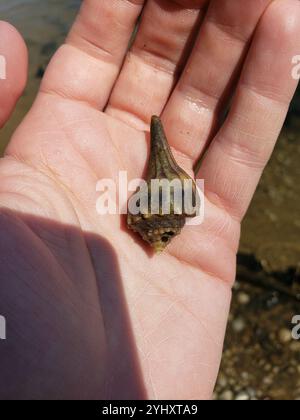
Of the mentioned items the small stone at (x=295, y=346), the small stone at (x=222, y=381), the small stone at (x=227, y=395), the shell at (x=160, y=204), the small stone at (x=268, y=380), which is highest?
the shell at (x=160, y=204)

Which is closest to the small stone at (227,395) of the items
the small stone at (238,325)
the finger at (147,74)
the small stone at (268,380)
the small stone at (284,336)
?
the small stone at (268,380)

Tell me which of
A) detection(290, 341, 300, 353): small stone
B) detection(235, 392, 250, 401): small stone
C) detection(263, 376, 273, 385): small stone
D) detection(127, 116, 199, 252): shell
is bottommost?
detection(235, 392, 250, 401): small stone

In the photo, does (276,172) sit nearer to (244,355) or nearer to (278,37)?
(244,355)

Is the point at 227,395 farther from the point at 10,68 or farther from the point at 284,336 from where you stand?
the point at 10,68

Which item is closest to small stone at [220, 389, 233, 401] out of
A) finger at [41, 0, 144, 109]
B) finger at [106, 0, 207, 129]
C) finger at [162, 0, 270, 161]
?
finger at [162, 0, 270, 161]

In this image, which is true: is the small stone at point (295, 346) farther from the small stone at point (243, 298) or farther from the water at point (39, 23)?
the water at point (39, 23)

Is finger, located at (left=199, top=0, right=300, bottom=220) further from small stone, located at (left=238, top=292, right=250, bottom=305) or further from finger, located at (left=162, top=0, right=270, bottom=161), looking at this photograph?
small stone, located at (left=238, top=292, right=250, bottom=305)
